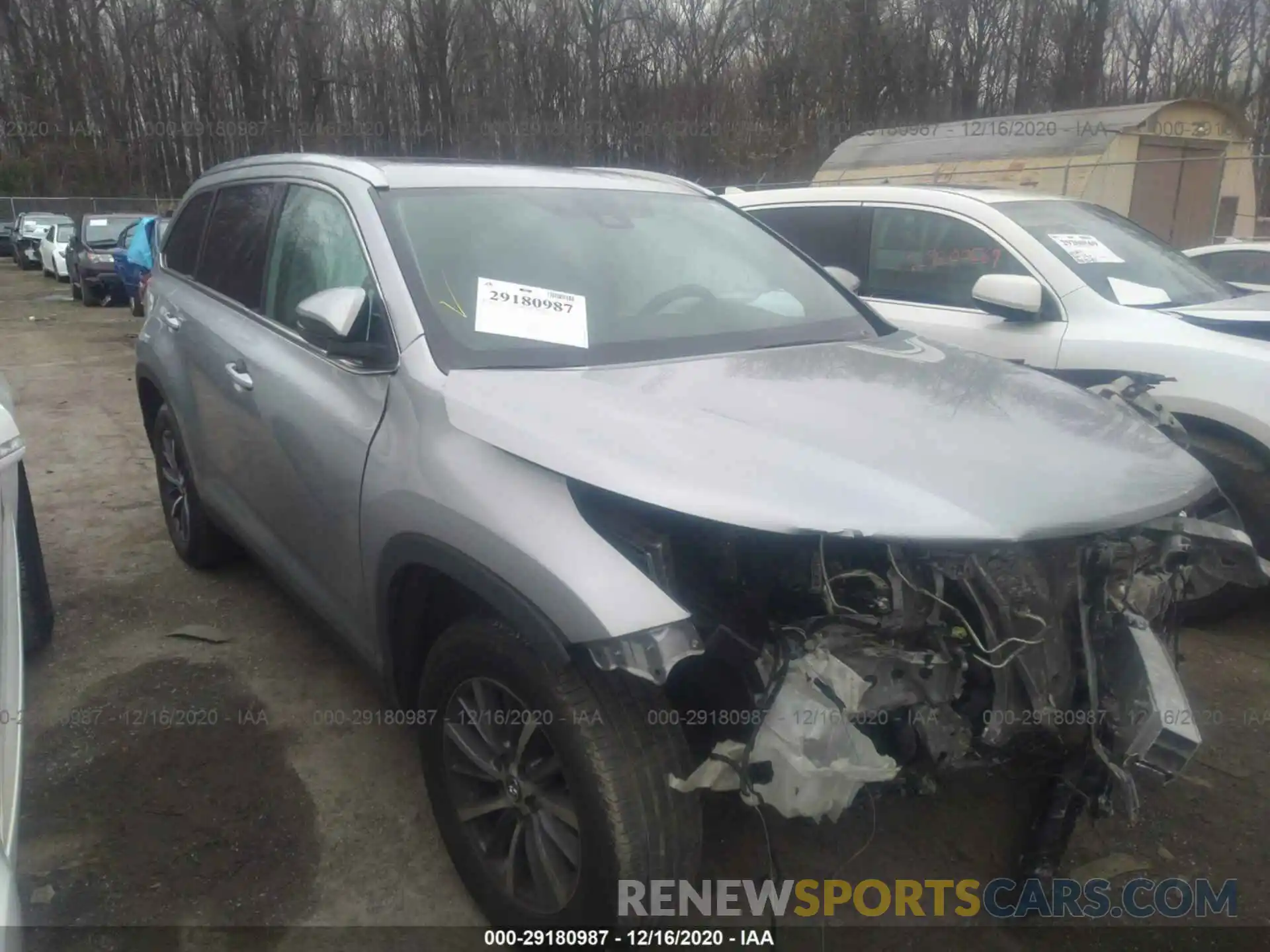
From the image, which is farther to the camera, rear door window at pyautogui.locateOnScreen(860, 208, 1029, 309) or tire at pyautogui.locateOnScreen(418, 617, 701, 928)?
rear door window at pyautogui.locateOnScreen(860, 208, 1029, 309)

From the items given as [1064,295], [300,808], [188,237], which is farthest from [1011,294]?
[188,237]

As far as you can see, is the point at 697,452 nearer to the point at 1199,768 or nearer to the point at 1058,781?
the point at 1058,781

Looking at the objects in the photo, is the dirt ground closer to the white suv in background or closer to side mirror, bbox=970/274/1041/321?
the white suv in background

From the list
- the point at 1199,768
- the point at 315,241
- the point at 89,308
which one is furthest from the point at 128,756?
the point at 89,308

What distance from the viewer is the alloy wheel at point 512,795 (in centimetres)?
215

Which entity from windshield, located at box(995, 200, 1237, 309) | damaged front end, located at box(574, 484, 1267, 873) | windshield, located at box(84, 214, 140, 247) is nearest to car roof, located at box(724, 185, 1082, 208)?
windshield, located at box(995, 200, 1237, 309)

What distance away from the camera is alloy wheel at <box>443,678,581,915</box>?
7.06 feet

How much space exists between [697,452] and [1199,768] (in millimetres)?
2316

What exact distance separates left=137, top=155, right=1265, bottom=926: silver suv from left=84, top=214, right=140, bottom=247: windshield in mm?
17372

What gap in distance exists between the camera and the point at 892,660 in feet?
6.52

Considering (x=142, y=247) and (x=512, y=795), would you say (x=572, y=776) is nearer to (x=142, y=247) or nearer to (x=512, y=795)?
(x=512, y=795)

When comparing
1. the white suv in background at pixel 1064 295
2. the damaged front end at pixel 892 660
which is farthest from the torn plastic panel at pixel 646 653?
the white suv in background at pixel 1064 295

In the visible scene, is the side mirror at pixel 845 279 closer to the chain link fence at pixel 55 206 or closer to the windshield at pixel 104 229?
the windshield at pixel 104 229

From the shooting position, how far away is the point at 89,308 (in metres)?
17.3
